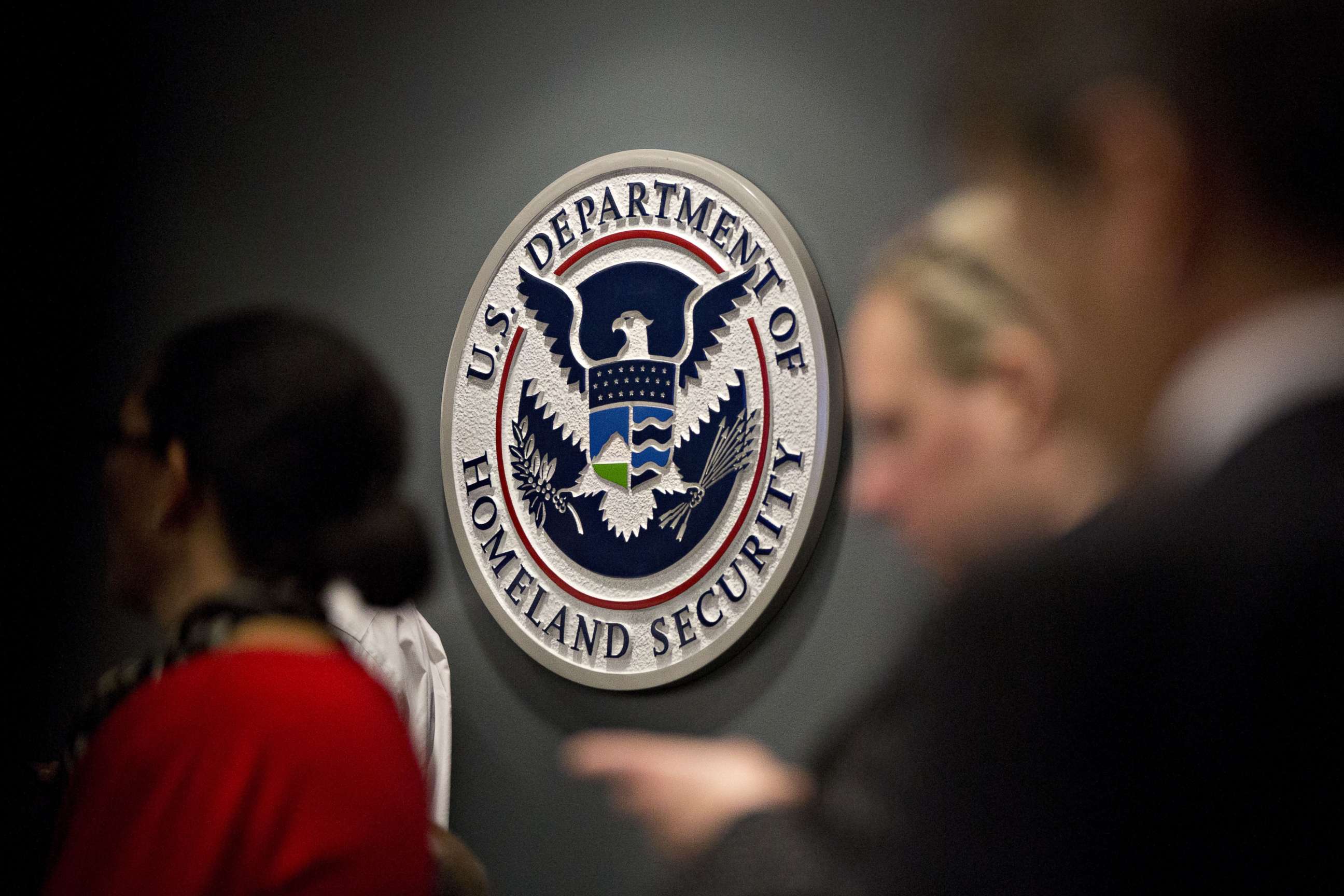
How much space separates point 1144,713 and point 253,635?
82cm

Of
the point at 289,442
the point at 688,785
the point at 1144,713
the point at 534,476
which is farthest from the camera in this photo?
the point at 534,476

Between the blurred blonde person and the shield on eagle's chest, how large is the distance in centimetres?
123

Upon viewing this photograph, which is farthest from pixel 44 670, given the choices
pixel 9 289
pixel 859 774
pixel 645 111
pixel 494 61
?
pixel 859 774

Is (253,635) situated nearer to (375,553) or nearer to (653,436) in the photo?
(375,553)

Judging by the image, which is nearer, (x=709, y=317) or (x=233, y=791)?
(x=233, y=791)

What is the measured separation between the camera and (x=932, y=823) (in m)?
0.57

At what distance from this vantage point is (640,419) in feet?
6.44

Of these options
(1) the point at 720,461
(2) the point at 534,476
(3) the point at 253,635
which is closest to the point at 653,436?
(1) the point at 720,461

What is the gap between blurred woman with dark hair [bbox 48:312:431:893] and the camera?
3.11ft

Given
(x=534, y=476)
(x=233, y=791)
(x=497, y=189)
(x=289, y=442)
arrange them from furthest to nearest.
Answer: (x=497, y=189) → (x=534, y=476) → (x=289, y=442) → (x=233, y=791)

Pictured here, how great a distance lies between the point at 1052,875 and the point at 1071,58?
1.46ft

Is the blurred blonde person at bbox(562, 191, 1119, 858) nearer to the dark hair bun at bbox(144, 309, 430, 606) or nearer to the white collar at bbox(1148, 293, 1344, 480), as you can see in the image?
the white collar at bbox(1148, 293, 1344, 480)

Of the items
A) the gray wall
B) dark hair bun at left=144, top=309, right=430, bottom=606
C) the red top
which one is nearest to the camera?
the red top

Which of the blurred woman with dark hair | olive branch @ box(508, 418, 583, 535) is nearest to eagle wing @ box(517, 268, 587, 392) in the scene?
olive branch @ box(508, 418, 583, 535)
